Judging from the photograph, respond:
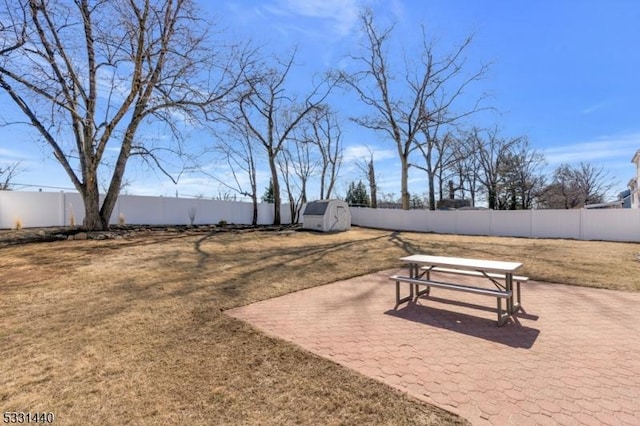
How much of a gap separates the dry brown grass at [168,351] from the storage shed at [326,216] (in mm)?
9711

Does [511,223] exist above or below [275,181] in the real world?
below

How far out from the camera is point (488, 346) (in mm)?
3250

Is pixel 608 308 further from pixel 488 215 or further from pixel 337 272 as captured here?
pixel 488 215

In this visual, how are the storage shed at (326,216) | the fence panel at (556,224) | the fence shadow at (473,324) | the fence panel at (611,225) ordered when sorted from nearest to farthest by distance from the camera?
the fence shadow at (473,324), the fence panel at (611,225), the fence panel at (556,224), the storage shed at (326,216)

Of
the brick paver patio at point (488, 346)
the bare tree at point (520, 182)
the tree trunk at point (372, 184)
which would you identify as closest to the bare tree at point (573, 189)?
the bare tree at point (520, 182)

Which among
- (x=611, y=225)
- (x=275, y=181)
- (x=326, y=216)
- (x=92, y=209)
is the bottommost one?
(x=611, y=225)

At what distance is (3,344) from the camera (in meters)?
3.18

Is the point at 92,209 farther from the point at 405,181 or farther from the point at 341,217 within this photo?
the point at 405,181

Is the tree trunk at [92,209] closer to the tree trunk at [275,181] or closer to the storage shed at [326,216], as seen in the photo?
the storage shed at [326,216]

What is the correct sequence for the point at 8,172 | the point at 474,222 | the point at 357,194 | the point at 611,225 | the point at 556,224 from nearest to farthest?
the point at 611,225 → the point at 556,224 → the point at 474,222 → the point at 8,172 → the point at 357,194

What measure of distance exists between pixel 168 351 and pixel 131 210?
16.2 m

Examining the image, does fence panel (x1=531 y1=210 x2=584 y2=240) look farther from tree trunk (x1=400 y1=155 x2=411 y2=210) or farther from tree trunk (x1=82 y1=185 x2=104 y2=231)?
tree trunk (x1=82 y1=185 x2=104 y2=231)

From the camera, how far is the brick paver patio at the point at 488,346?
2238mm

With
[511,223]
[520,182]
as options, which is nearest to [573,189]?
[520,182]
